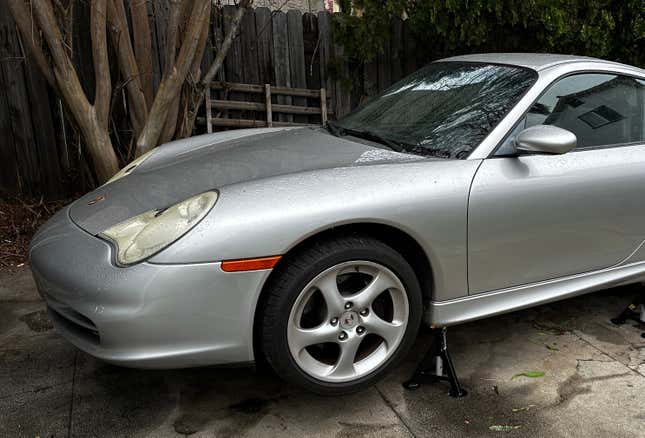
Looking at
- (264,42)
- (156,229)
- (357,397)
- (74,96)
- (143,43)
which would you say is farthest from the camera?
(264,42)

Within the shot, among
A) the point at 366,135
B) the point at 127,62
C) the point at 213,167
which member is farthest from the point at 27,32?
the point at 366,135

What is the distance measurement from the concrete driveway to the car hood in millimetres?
787

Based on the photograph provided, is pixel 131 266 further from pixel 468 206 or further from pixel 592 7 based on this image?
pixel 592 7

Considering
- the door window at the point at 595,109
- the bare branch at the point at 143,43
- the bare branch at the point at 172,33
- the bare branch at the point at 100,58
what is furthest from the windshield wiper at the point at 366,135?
the bare branch at the point at 143,43

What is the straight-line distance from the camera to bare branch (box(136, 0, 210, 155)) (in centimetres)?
465

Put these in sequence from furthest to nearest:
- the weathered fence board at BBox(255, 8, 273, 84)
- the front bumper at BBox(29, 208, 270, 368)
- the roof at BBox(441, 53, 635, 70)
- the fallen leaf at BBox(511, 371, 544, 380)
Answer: the weathered fence board at BBox(255, 8, 273, 84) < the roof at BBox(441, 53, 635, 70) < the fallen leaf at BBox(511, 371, 544, 380) < the front bumper at BBox(29, 208, 270, 368)

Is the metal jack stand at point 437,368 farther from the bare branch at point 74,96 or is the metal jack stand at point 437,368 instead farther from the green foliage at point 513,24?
the green foliage at point 513,24

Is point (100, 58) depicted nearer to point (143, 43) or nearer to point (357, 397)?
point (143, 43)

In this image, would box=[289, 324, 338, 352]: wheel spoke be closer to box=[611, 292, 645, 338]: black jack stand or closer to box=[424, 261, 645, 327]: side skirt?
box=[424, 261, 645, 327]: side skirt

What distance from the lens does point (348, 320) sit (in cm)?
243

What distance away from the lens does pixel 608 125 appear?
3.02 meters

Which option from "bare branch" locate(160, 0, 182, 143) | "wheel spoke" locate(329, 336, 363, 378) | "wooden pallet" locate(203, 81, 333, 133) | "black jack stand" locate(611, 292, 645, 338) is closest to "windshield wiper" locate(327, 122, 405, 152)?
"wheel spoke" locate(329, 336, 363, 378)

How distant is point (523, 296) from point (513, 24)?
14.1 ft

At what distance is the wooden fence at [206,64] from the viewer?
544 cm
